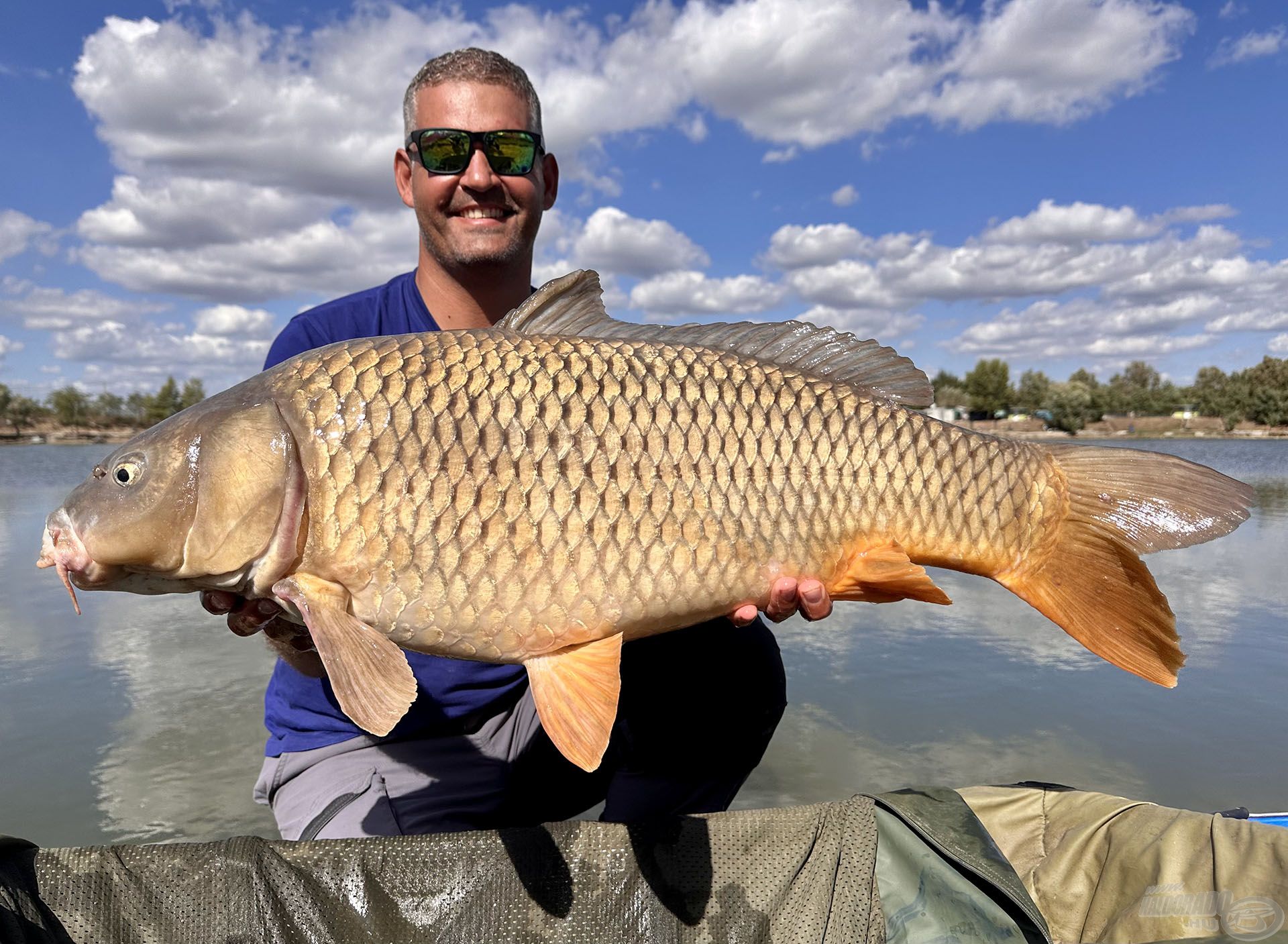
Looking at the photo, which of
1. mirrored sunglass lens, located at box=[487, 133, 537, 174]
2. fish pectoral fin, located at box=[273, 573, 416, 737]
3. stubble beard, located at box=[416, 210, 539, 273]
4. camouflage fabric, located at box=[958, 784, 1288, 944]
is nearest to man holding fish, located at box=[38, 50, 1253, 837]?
fish pectoral fin, located at box=[273, 573, 416, 737]

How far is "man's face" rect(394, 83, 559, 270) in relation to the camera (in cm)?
216

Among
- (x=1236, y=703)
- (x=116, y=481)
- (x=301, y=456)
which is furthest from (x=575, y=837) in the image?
(x=1236, y=703)

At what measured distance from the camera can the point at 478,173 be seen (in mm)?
2170

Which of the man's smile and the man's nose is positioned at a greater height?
the man's nose

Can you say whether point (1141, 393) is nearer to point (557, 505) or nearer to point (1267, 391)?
point (1267, 391)

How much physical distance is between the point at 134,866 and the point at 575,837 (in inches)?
25.6

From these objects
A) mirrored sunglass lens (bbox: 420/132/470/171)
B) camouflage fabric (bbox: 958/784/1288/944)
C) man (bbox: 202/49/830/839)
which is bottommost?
camouflage fabric (bbox: 958/784/1288/944)

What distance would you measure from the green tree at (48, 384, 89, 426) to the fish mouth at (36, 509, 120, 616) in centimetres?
5824

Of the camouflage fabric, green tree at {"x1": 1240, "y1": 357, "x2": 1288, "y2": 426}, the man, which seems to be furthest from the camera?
green tree at {"x1": 1240, "y1": 357, "x2": 1288, "y2": 426}

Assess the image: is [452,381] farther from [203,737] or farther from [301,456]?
[203,737]

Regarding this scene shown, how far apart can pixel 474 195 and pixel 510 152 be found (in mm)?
144

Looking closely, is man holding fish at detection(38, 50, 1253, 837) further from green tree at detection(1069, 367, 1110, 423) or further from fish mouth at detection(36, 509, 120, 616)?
green tree at detection(1069, 367, 1110, 423)

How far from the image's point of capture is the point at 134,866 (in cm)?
127

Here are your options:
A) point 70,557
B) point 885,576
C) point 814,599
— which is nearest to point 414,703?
→ point 70,557
